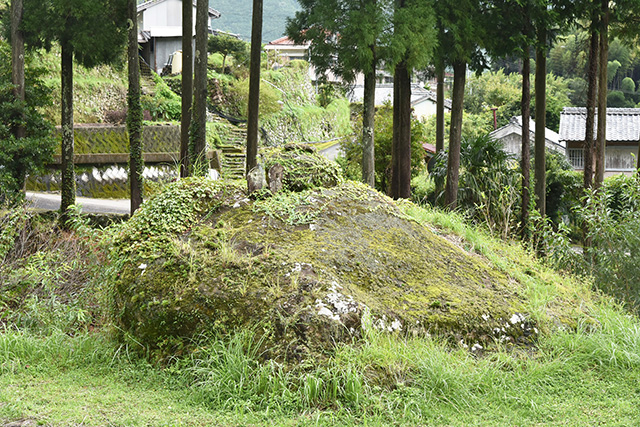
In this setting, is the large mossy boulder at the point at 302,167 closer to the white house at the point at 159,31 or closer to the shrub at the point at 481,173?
the shrub at the point at 481,173

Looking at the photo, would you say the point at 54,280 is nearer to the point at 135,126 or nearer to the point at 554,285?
the point at 554,285

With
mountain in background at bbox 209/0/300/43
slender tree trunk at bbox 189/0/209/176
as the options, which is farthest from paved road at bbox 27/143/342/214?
mountain in background at bbox 209/0/300/43

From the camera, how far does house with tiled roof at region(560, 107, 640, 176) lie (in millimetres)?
31578

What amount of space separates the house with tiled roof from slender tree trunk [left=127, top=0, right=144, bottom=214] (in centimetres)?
2266

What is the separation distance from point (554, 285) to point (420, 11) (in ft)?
30.8

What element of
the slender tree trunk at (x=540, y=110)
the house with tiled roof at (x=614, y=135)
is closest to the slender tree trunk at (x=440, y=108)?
the slender tree trunk at (x=540, y=110)

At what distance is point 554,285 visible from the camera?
7.32 metres

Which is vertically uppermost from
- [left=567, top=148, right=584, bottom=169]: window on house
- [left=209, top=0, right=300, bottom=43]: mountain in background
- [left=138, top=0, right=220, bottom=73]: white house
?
[left=209, top=0, right=300, bottom=43]: mountain in background

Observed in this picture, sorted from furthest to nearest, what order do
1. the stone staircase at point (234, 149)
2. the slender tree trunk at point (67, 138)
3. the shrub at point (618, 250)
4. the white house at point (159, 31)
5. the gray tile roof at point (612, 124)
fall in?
the white house at point (159, 31) → the gray tile roof at point (612, 124) → the stone staircase at point (234, 149) → the slender tree trunk at point (67, 138) → the shrub at point (618, 250)

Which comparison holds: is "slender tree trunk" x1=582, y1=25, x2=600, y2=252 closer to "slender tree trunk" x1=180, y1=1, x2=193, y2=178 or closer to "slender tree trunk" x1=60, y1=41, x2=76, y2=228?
"slender tree trunk" x1=180, y1=1, x2=193, y2=178

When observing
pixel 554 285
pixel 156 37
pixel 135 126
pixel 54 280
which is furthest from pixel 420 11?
pixel 156 37

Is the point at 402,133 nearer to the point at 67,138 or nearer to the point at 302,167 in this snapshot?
the point at 67,138

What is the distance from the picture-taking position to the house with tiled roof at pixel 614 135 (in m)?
31.6

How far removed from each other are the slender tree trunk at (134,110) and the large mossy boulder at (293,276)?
9941 mm
